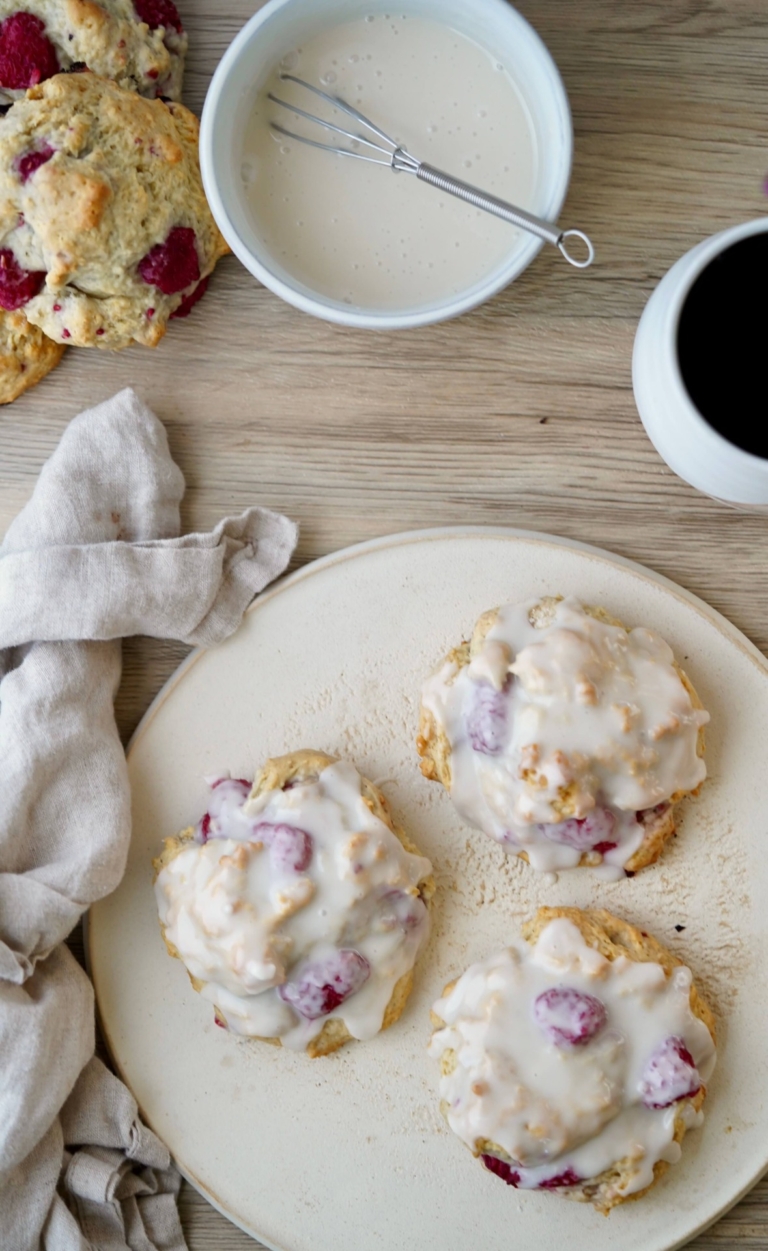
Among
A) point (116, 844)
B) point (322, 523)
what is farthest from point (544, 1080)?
point (322, 523)

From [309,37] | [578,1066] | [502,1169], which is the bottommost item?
[502,1169]

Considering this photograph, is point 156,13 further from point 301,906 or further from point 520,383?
point 301,906

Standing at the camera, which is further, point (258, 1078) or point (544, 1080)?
point (258, 1078)

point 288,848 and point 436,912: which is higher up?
point 288,848

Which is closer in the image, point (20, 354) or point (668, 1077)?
point (668, 1077)

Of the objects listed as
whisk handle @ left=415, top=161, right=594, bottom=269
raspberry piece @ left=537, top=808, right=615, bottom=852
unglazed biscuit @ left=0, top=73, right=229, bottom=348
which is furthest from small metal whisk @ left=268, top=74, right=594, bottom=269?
raspberry piece @ left=537, top=808, right=615, bottom=852

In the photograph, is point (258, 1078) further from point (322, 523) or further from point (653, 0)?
point (653, 0)

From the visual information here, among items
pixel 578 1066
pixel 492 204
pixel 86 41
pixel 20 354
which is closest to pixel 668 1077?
pixel 578 1066
